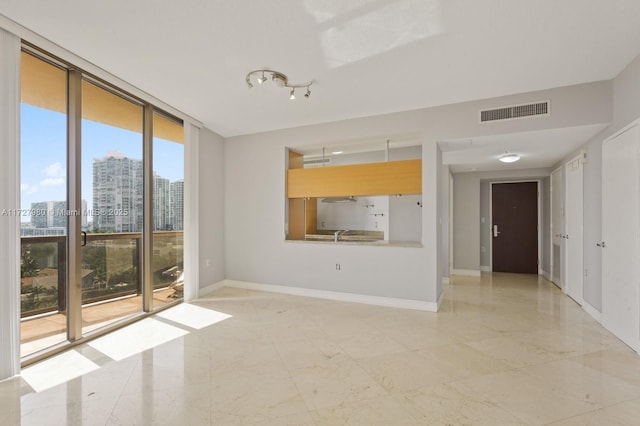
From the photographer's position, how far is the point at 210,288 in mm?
4980

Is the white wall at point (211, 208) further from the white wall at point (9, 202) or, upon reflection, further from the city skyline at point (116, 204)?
the white wall at point (9, 202)

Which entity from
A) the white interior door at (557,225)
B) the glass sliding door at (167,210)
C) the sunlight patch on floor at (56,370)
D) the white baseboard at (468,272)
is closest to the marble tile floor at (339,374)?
the sunlight patch on floor at (56,370)

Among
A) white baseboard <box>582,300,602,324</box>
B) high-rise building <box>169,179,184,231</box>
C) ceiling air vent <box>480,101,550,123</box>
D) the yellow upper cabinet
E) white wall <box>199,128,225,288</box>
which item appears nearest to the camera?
ceiling air vent <box>480,101,550,123</box>

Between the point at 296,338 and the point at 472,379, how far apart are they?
1656 millimetres

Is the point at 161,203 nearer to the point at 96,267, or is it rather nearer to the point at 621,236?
the point at 96,267

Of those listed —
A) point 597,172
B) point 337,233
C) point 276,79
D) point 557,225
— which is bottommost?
point 337,233

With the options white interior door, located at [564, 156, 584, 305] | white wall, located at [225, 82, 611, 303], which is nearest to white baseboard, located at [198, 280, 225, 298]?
white wall, located at [225, 82, 611, 303]

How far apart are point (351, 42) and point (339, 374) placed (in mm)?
2811

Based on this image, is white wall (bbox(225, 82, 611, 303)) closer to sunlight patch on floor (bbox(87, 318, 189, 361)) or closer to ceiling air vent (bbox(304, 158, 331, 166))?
ceiling air vent (bbox(304, 158, 331, 166))

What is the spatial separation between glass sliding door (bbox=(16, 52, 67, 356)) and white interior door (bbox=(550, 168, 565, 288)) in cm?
718

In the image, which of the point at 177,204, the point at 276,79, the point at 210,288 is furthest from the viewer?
the point at 210,288

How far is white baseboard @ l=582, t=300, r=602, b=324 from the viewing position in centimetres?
354

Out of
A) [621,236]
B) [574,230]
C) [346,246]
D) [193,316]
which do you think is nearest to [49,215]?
[193,316]

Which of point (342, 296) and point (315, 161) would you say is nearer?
point (342, 296)
